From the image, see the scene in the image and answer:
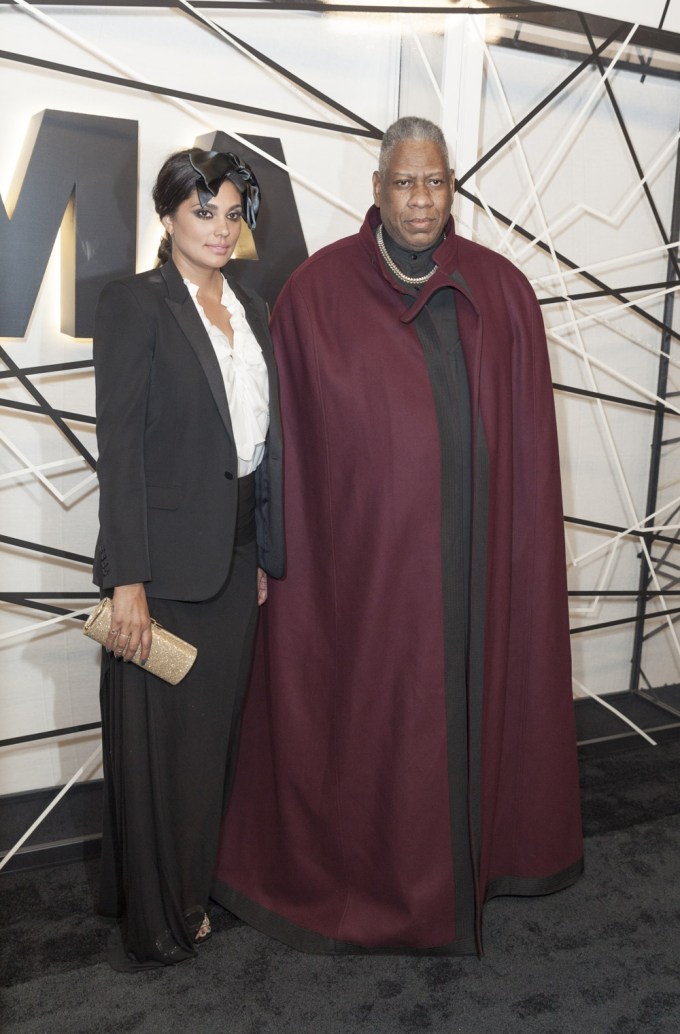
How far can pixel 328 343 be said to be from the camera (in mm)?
2207

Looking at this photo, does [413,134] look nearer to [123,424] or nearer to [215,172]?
[215,172]

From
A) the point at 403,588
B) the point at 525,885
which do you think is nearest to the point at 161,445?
the point at 403,588

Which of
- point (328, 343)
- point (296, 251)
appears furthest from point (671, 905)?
point (296, 251)

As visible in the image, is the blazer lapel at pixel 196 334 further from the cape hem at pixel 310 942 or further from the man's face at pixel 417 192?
the cape hem at pixel 310 942

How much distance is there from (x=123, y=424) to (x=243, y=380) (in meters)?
0.30

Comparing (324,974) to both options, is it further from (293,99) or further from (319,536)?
(293,99)

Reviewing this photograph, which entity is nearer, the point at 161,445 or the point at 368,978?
the point at 161,445

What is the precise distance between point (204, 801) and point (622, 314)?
2.15 metres

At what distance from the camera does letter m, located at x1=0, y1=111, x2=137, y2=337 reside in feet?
7.86

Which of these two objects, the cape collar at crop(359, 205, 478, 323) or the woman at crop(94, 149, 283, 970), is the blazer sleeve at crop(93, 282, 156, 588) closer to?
the woman at crop(94, 149, 283, 970)

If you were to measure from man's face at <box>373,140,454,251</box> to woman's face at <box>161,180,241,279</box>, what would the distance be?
0.37m

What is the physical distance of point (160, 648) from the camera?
6.60 ft

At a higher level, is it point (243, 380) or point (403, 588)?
point (243, 380)

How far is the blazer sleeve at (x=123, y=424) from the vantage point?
1935mm
